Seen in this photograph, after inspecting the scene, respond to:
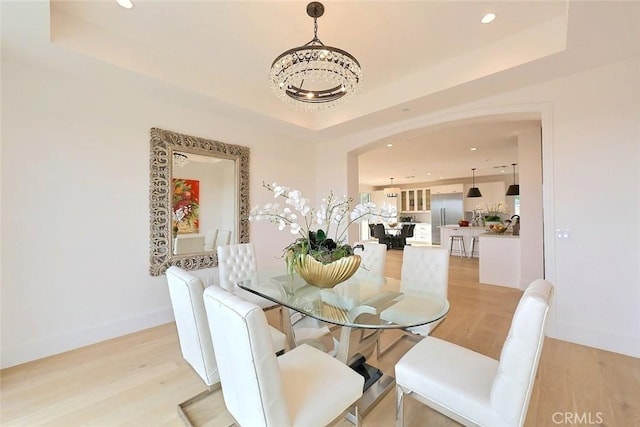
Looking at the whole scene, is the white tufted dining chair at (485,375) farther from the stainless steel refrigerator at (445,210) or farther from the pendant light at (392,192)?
the pendant light at (392,192)

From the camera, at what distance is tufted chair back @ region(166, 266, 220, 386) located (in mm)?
1406

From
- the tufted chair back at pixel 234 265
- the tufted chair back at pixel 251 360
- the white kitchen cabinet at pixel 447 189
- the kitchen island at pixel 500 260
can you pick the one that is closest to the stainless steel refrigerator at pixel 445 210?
the white kitchen cabinet at pixel 447 189

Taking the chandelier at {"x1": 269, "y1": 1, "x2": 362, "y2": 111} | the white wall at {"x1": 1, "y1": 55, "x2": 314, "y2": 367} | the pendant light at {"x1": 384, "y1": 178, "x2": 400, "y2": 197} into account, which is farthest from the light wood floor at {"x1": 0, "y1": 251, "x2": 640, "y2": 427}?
the pendant light at {"x1": 384, "y1": 178, "x2": 400, "y2": 197}

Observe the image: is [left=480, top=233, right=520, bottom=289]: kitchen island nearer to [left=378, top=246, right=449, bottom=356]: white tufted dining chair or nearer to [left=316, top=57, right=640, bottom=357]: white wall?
[left=316, top=57, right=640, bottom=357]: white wall

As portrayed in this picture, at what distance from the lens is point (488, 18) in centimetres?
220

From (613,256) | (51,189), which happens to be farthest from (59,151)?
(613,256)

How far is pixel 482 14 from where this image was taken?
2.15 m

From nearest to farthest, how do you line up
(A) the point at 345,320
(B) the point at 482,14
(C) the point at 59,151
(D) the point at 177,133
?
(A) the point at 345,320 → (B) the point at 482,14 → (C) the point at 59,151 → (D) the point at 177,133

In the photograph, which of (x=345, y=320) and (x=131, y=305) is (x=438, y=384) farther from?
(x=131, y=305)

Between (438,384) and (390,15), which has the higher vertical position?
(390,15)

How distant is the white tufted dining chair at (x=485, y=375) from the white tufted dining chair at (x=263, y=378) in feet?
1.07

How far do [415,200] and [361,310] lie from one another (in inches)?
401

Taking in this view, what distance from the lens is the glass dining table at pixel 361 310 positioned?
1570 mm

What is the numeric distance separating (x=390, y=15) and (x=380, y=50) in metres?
0.48
